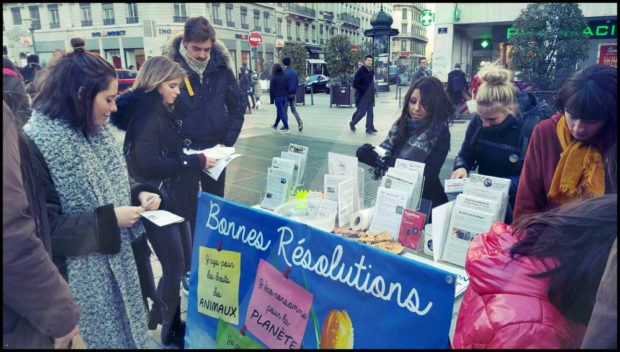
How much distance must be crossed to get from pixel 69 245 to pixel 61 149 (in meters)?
0.36

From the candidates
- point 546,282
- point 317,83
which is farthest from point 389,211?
point 317,83

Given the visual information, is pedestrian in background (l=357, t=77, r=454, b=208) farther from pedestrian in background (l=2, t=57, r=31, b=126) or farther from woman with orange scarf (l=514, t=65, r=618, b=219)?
pedestrian in background (l=2, t=57, r=31, b=126)

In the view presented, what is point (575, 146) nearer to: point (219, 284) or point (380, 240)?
point (380, 240)

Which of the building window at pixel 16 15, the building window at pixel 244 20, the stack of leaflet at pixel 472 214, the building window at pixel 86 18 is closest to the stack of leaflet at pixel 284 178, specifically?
the stack of leaflet at pixel 472 214

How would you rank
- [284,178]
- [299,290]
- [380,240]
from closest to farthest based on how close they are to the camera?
[299,290], [380,240], [284,178]

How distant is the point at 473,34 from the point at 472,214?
14.7 meters

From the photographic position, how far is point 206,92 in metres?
2.91

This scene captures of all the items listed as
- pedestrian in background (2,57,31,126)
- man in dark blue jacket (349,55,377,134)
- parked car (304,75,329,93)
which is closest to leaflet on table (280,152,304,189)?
pedestrian in background (2,57,31,126)

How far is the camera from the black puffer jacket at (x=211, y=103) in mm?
2830

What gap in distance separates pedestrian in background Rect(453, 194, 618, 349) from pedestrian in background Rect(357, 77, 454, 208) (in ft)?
4.77

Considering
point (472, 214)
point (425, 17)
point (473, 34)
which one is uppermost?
point (473, 34)

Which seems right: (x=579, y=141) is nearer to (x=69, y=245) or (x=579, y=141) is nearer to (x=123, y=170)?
(x=123, y=170)

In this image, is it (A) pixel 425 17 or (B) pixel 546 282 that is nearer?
(B) pixel 546 282

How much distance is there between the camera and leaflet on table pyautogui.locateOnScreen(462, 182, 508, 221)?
1.81 m
